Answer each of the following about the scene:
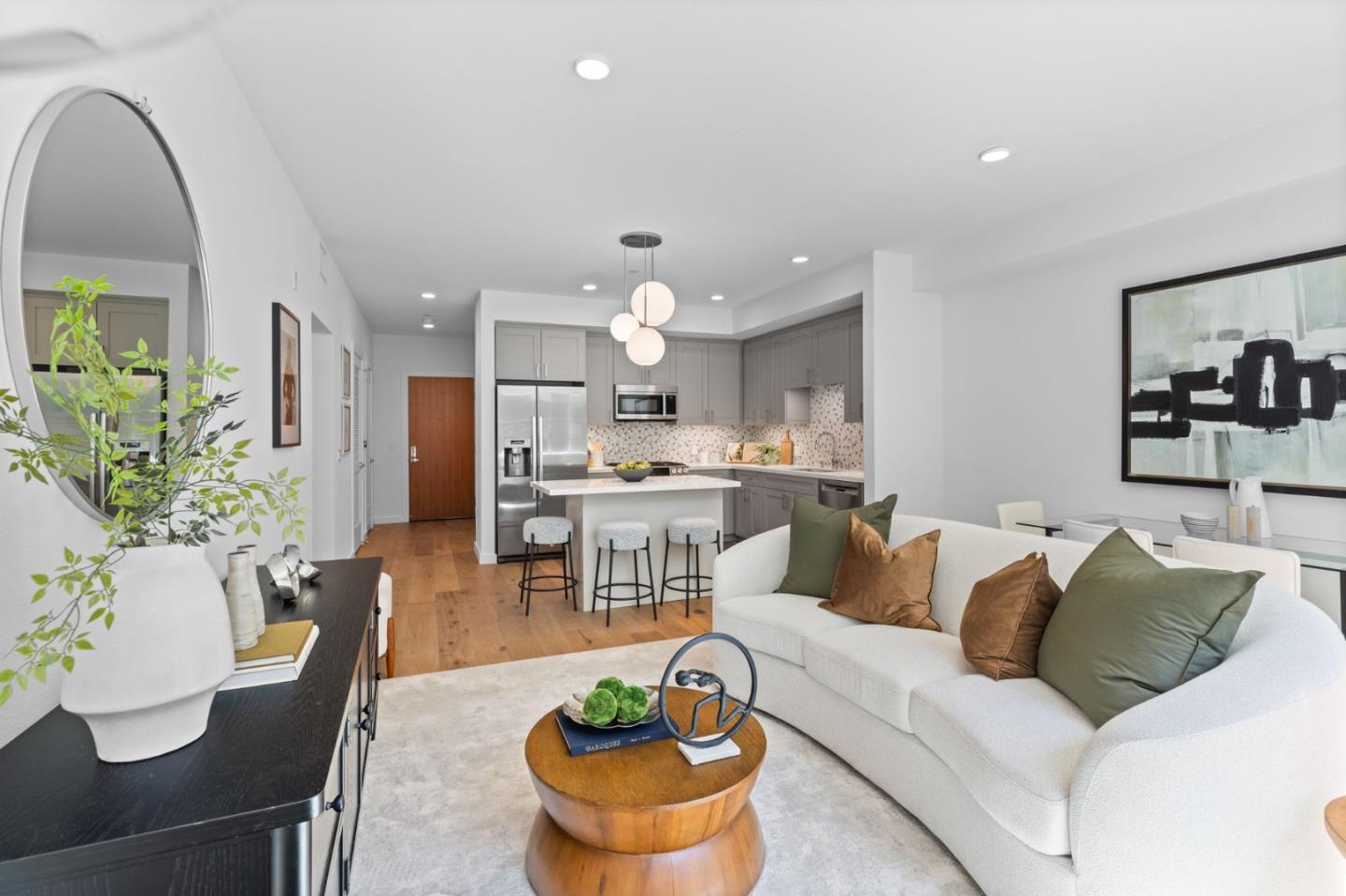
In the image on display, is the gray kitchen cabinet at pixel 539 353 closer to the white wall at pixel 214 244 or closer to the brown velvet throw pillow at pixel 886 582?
the white wall at pixel 214 244

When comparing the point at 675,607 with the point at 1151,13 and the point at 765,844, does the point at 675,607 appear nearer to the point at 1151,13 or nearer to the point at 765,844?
the point at 765,844

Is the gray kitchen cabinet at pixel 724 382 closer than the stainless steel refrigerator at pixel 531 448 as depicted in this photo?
No

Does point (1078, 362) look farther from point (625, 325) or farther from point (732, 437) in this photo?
point (732, 437)

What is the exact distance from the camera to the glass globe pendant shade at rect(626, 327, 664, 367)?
14.5 feet

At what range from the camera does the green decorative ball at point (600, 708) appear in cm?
180

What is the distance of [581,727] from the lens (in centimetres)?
185

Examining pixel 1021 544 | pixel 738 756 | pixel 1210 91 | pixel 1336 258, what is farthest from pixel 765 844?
pixel 1336 258

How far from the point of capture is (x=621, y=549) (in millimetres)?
4496

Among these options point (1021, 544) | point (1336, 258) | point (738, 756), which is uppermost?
point (1336, 258)

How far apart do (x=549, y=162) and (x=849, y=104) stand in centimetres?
149

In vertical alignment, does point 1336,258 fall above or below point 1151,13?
below

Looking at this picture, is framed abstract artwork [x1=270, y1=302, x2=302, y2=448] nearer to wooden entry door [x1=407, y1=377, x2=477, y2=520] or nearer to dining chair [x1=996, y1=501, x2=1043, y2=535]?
dining chair [x1=996, y1=501, x2=1043, y2=535]

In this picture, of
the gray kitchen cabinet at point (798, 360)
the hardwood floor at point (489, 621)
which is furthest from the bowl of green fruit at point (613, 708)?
the gray kitchen cabinet at point (798, 360)

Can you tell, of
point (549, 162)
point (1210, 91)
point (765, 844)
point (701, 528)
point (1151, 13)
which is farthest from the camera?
point (701, 528)
